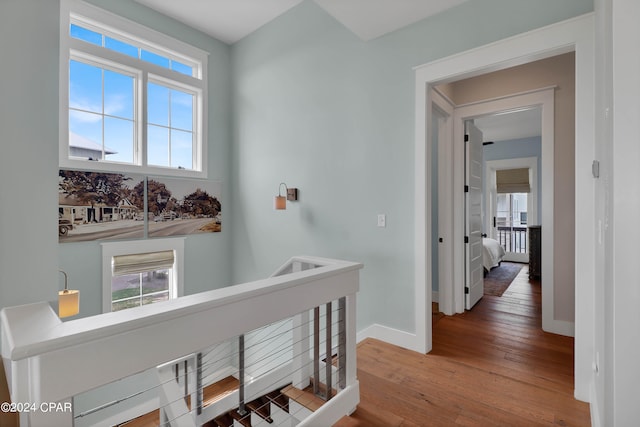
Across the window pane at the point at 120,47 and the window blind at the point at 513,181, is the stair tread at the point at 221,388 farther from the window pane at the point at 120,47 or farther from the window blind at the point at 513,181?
the window blind at the point at 513,181

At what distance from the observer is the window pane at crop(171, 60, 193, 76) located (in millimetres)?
4111

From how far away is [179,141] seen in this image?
421 cm

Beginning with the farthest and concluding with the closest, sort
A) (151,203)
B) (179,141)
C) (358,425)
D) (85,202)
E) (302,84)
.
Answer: (179,141) → (151,203) → (302,84) → (85,202) → (358,425)

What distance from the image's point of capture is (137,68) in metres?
3.74

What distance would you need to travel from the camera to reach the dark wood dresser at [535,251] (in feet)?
17.6

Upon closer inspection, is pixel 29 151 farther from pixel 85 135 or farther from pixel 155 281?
pixel 155 281

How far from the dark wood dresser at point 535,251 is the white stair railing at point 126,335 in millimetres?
5167

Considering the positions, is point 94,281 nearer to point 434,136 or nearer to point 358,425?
point 358,425

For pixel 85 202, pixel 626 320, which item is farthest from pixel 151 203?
pixel 626 320

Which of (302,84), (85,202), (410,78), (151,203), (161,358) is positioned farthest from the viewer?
(151,203)

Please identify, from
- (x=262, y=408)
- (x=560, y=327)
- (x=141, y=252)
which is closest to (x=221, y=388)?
(x=141, y=252)

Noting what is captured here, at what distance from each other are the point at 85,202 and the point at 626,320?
428 cm

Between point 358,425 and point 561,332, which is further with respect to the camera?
point 561,332

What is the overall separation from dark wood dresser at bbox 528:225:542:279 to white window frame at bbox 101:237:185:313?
18.6 feet
